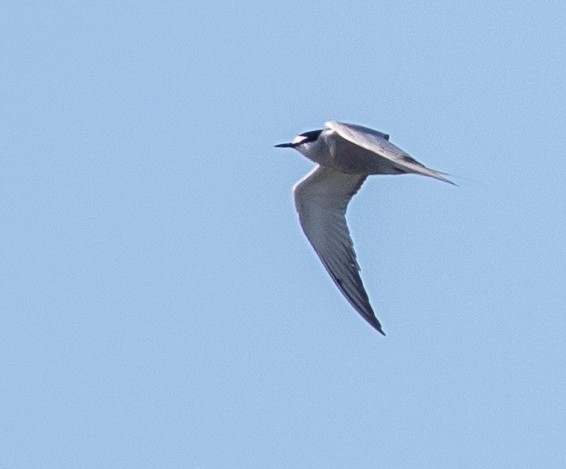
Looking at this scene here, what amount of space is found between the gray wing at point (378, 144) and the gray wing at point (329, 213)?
1.47 meters

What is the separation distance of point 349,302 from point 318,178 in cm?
162

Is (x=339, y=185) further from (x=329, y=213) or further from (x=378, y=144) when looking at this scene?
(x=378, y=144)

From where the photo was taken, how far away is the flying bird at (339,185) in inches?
651

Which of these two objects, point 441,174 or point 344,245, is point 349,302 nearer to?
point 344,245

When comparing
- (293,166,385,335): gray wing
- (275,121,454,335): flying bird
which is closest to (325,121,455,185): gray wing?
(275,121,454,335): flying bird

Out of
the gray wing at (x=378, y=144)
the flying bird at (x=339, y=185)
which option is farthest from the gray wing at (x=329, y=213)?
the gray wing at (x=378, y=144)

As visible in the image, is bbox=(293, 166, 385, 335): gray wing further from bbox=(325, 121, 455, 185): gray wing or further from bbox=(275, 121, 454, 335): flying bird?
bbox=(325, 121, 455, 185): gray wing

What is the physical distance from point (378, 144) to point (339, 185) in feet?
8.29

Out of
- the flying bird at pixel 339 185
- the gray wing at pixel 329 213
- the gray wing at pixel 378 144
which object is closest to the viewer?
the gray wing at pixel 378 144

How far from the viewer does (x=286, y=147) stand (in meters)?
18.1

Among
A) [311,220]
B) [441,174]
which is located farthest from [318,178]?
[441,174]

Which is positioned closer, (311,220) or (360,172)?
(360,172)

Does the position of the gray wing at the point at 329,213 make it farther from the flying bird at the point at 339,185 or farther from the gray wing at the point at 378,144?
Result: the gray wing at the point at 378,144

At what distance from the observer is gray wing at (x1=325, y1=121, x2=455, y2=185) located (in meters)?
15.5
